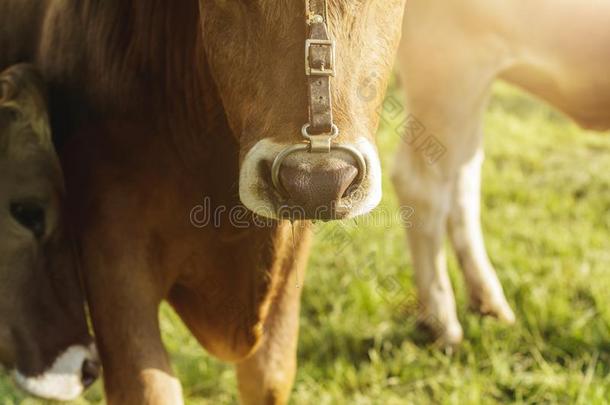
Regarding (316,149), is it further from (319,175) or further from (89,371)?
(89,371)

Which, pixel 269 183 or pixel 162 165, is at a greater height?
pixel 269 183

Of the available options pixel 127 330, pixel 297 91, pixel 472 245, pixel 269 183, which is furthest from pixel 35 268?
pixel 472 245

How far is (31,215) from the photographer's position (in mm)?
2629

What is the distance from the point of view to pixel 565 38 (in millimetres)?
3756

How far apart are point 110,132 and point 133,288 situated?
1.36ft

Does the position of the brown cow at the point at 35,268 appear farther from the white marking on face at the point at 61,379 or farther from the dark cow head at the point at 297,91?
the dark cow head at the point at 297,91

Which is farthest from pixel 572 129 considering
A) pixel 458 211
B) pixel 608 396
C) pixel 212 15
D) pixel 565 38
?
pixel 212 15

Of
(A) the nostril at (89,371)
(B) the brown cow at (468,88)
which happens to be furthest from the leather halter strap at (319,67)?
(B) the brown cow at (468,88)

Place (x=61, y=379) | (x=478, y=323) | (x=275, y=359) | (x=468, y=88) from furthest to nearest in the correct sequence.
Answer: (x=478, y=323), (x=468, y=88), (x=275, y=359), (x=61, y=379)

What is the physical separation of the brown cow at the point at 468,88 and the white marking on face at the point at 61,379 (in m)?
1.84

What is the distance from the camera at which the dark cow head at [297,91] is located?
210 centimetres

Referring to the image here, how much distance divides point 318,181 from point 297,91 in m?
0.22

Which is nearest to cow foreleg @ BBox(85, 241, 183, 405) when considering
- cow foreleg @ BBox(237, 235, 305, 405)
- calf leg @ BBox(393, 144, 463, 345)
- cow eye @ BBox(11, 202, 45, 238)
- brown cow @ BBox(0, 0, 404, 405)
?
brown cow @ BBox(0, 0, 404, 405)

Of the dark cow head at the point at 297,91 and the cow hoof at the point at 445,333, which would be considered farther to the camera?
the cow hoof at the point at 445,333
